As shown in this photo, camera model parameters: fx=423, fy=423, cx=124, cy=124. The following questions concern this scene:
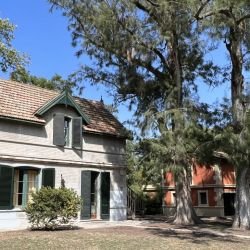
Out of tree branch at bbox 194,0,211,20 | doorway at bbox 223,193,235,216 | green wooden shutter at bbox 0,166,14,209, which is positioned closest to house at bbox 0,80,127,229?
green wooden shutter at bbox 0,166,14,209

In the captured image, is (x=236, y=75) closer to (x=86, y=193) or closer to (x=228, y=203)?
(x=86, y=193)

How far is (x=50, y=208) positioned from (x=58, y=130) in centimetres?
468

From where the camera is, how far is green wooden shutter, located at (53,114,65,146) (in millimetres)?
21500

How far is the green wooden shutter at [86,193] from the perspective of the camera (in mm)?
22359

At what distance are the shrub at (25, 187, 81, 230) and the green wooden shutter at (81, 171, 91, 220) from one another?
3.15 metres

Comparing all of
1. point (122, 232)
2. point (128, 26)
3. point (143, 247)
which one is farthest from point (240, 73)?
point (143, 247)

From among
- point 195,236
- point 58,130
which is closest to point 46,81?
point 58,130

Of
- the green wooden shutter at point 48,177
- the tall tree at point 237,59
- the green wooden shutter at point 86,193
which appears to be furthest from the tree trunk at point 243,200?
the green wooden shutter at point 48,177

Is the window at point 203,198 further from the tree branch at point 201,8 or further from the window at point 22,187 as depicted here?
the tree branch at point 201,8

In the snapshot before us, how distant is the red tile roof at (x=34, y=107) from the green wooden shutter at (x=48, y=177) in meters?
2.41

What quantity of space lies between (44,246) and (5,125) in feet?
25.2

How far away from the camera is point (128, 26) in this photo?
2217 cm

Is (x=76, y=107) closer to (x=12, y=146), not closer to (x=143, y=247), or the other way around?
(x=12, y=146)

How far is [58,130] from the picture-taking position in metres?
21.6
